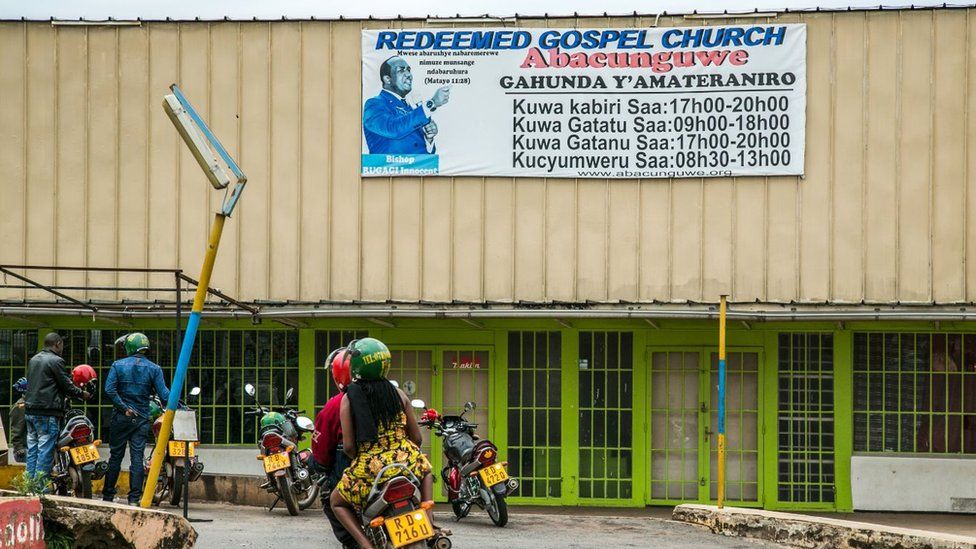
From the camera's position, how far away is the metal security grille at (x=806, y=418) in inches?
709

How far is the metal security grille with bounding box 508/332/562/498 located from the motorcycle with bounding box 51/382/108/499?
225 inches

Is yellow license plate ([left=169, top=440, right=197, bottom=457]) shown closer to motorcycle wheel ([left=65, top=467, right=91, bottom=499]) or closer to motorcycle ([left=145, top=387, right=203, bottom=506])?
motorcycle ([left=145, top=387, right=203, bottom=506])

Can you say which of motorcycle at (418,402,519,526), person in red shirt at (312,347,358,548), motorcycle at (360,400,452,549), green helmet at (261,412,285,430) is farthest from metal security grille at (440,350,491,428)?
motorcycle at (360,400,452,549)

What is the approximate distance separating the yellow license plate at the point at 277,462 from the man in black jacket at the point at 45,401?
2027 mm

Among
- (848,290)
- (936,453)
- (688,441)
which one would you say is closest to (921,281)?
(848,290)

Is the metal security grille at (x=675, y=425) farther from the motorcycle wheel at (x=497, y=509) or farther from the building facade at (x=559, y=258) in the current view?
the motorcycle wheel at (x=497, y=509)

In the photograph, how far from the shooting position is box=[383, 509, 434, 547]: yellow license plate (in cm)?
807

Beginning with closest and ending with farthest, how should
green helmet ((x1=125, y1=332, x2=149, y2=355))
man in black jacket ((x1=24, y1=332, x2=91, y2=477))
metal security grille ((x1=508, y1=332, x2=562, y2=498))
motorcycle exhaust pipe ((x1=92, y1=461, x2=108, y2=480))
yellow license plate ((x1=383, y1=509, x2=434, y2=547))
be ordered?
yellow license plate ((x1=383, y1=509, x2=434, y2=547)), man in black jacket ((x1=24, y1=332, x2=91, y2=477)), green helmet ((x1=125, y1=332, x2=149, y2=355)), motorcycle exhaust pipe ((x1=92, y1=461, x2=108, y2=480)), metal security grille ((x1=508, y1=332, x2=562, y2=498))

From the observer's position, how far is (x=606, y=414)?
18344mm

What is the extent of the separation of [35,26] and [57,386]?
646cm

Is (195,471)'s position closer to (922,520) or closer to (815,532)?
(815,532)

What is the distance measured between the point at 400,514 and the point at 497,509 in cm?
589

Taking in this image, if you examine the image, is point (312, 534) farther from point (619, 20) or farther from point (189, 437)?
point (619, 20)

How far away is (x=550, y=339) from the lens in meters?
18.5
